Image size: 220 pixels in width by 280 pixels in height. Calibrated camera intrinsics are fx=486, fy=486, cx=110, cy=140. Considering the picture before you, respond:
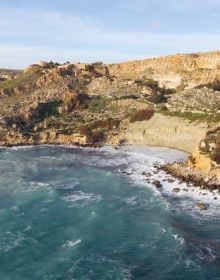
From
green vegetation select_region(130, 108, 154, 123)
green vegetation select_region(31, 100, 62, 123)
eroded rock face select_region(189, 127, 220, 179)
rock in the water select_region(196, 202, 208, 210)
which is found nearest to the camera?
rock in the water select_region(196, 202, 208, 210)

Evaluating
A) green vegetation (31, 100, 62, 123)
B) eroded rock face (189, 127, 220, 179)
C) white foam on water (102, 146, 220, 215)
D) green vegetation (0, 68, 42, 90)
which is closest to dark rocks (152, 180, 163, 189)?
white foam on water (102, 146, 220, 215)

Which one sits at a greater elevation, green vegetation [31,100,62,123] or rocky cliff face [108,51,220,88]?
rocky cliff face [108,51,220,88]

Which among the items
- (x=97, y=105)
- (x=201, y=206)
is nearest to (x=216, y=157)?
(x=201, y=206)

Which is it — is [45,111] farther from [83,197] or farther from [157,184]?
[83,197]

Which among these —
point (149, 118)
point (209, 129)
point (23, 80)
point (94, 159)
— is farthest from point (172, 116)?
point (23, 80)

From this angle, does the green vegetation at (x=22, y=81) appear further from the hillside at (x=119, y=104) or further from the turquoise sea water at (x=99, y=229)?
the turquoise sea water at (x=99, y=229)

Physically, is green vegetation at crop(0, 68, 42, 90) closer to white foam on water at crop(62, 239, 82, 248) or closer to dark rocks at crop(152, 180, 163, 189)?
dark rocks at crop(152, 180, 163, 189)
